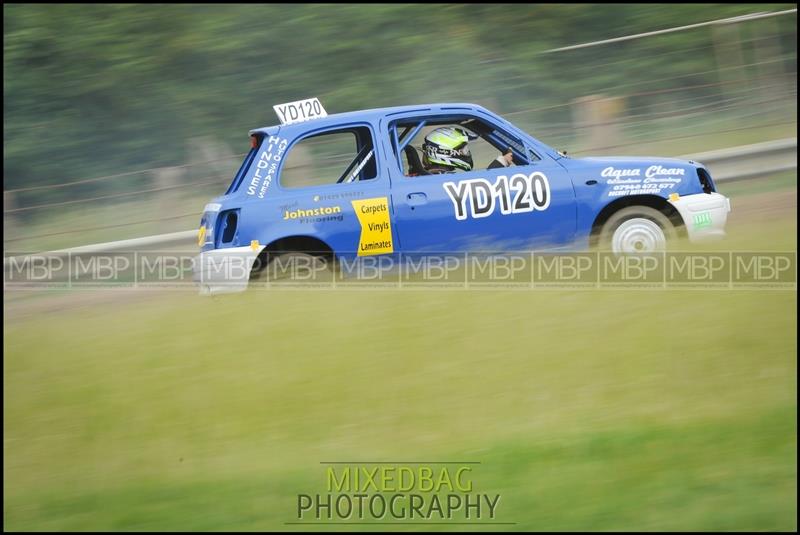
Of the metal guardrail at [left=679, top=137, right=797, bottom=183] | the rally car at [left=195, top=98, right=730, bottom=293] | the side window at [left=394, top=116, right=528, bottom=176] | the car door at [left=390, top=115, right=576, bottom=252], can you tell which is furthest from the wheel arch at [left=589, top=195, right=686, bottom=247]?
the metal guardrail at [left=679, top=137, right=797, bottom=183]

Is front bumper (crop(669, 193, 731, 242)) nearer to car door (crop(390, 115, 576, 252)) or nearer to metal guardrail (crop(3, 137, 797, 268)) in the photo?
car door (crop(390, 115, 576, 252))

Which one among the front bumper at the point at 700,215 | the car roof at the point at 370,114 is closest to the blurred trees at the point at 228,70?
the car roof at the point at 370,114

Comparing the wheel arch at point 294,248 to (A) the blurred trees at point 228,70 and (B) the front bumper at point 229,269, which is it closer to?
(B) the front bumper at point 229,269

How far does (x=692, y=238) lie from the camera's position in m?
7.68

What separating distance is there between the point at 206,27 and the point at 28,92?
2.86 m

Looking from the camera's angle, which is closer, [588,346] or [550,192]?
[588,346]

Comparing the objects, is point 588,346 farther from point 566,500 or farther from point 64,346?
point 64,346

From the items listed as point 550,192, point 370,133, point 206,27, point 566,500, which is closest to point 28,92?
point 206,27

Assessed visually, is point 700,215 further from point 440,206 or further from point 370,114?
point 370,114

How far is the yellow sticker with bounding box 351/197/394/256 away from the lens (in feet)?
24.7

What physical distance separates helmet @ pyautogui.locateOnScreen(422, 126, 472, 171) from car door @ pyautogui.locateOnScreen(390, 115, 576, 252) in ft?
1.45

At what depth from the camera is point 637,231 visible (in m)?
7.68

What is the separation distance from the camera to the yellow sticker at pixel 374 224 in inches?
297

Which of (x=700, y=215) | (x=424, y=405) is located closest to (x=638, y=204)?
(x=700, y=215)
